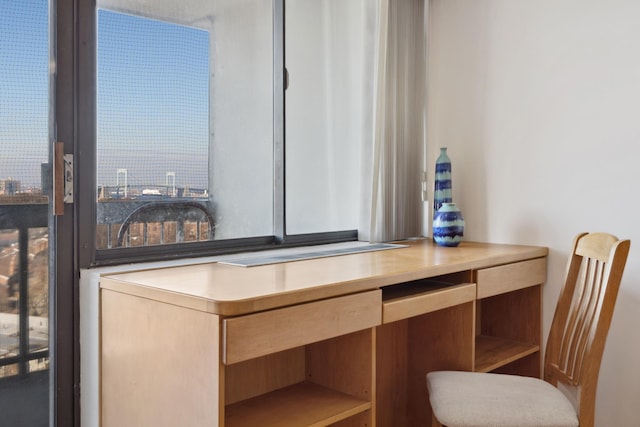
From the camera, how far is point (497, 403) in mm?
1611

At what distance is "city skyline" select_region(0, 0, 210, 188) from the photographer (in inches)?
58.3

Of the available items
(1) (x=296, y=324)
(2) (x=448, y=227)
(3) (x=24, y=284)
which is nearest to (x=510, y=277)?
(2) (x=448, y=227)

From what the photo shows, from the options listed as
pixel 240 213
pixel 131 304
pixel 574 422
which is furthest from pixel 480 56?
pixel 131 304

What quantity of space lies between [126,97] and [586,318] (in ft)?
5.30

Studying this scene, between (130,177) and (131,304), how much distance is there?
49 cm

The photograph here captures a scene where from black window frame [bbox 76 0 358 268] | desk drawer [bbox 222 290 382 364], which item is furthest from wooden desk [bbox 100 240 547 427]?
black window frame [bbox 76 0 358 268]

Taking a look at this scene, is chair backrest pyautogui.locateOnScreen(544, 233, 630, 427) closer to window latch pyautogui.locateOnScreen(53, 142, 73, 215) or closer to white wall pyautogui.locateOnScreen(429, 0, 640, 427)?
white wall pyautogui.locateOnScreen(429, 0, 640, 427)

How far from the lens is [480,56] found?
253 cm

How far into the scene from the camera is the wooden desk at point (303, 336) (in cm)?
128

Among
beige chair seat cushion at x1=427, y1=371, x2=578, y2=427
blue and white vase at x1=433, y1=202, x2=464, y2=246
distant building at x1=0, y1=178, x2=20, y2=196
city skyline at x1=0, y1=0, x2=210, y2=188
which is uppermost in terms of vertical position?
city skyline at x1=0, y1=0, x2=210, y2=188

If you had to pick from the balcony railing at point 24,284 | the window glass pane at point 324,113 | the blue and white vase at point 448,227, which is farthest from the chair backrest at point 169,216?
the blue and white vase at point 448,227

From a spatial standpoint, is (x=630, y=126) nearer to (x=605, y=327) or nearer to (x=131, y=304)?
(x=605, y=327)

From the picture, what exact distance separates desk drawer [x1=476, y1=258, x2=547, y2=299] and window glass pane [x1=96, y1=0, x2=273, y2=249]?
84 cm

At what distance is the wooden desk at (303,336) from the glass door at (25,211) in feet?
0.61
